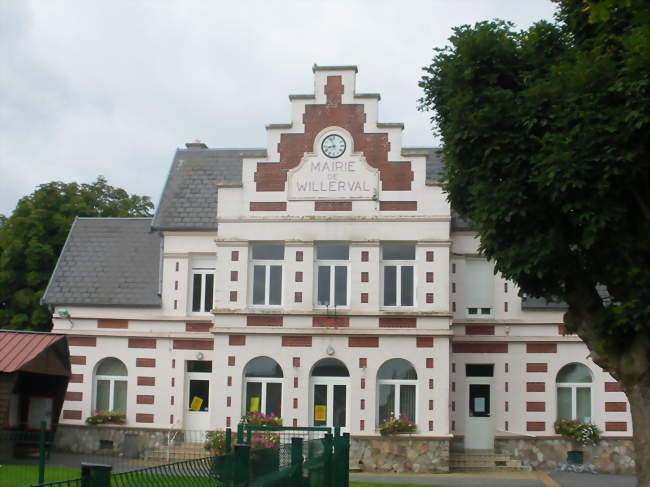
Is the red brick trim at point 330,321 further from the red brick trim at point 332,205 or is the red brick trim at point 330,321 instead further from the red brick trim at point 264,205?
the red brick trim at point 264,205

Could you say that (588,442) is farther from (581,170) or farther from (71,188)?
(71,188)

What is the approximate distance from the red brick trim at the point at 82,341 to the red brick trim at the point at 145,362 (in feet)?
5.07

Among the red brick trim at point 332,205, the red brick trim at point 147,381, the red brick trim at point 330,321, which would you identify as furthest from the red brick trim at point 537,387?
the red brick trim at point 147,381

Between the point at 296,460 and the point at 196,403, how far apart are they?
707 inches

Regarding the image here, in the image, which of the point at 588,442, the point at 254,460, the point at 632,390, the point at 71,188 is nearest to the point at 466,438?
the point at 588,442

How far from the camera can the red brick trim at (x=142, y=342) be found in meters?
30.8

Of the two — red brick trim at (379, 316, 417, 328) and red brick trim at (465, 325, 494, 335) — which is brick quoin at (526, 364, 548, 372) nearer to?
red brick trim at (465, 325, 494, 335)

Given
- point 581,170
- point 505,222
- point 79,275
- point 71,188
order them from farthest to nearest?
point 71,188 → point 79,275 → point 505,222 → point 581,170

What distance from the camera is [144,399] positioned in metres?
30.5

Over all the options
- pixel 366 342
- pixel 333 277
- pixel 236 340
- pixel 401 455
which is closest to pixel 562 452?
pixel 401 455

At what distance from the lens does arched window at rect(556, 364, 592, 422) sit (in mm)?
29047

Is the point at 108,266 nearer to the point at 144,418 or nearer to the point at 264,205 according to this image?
the point at 144,418

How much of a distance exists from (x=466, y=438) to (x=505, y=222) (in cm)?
1326

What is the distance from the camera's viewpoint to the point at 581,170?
15.9 m
